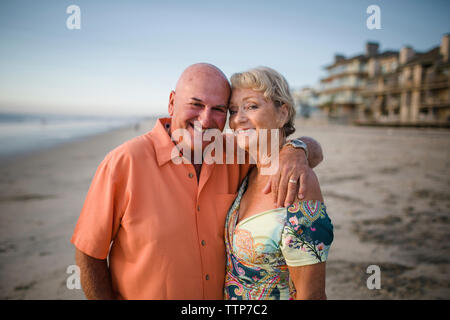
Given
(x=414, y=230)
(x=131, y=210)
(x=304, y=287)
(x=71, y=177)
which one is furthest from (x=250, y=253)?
(x=71, y=177)

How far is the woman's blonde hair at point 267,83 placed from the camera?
204cm

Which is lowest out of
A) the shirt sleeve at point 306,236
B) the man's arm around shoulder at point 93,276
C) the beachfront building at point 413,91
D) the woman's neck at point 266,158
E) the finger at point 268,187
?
the man's arm around shoulder at point 93,276

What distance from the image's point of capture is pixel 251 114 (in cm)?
210

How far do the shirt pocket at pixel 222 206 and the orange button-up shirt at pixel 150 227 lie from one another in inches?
3.3

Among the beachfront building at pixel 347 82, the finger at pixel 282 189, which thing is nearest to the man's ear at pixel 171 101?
the finger at pixel 282 189

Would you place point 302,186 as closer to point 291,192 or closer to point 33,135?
point 291,192

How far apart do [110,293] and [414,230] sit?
5502 mm

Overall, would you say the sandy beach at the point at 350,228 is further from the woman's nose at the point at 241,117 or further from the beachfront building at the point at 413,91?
the beachfront building at the point at 413,91

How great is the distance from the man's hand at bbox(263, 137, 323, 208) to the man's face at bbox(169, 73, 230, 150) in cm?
61

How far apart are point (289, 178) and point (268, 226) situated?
0.38m

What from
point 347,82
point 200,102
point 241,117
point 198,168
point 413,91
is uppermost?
point 347,82

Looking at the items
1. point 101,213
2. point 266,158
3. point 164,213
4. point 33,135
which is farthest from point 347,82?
point 101,213

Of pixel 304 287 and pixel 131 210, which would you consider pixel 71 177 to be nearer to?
pixel 131 210

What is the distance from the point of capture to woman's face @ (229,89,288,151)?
6.88 feet
